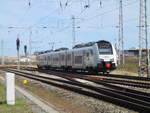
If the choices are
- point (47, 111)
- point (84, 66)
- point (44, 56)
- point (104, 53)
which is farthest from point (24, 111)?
point (44, 56)

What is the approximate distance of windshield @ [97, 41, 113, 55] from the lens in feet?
119

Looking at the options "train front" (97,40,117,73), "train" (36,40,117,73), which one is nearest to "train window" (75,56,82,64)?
"train" (36,40,117,73)

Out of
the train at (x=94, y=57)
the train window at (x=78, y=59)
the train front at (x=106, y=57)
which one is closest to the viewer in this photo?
the train front at (x=106, y=57)

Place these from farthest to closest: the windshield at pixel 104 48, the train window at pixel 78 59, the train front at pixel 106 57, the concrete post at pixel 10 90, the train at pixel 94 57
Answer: the train window at pixel 78 59
the windshield at pixel 104 48
the train at pixel 94 57
the train front at pixel 106 57
the concrete post at pixel 10 90

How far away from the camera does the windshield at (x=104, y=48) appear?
3634 centimetres

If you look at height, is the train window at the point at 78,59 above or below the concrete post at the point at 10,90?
above

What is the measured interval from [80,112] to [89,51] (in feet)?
86.1

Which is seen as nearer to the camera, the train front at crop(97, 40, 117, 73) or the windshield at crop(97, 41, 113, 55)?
the train front at crop(97, 40, 117, 73)

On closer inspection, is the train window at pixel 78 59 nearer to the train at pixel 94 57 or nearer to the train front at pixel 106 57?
the train at pixel 94 57

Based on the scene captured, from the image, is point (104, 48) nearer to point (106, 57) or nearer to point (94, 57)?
point (106, 57)

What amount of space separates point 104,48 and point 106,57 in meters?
1.04

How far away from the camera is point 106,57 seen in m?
36.3

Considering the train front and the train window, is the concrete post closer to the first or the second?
the train front

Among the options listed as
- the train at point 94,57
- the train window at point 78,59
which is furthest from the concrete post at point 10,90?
the train window at point 78,59
